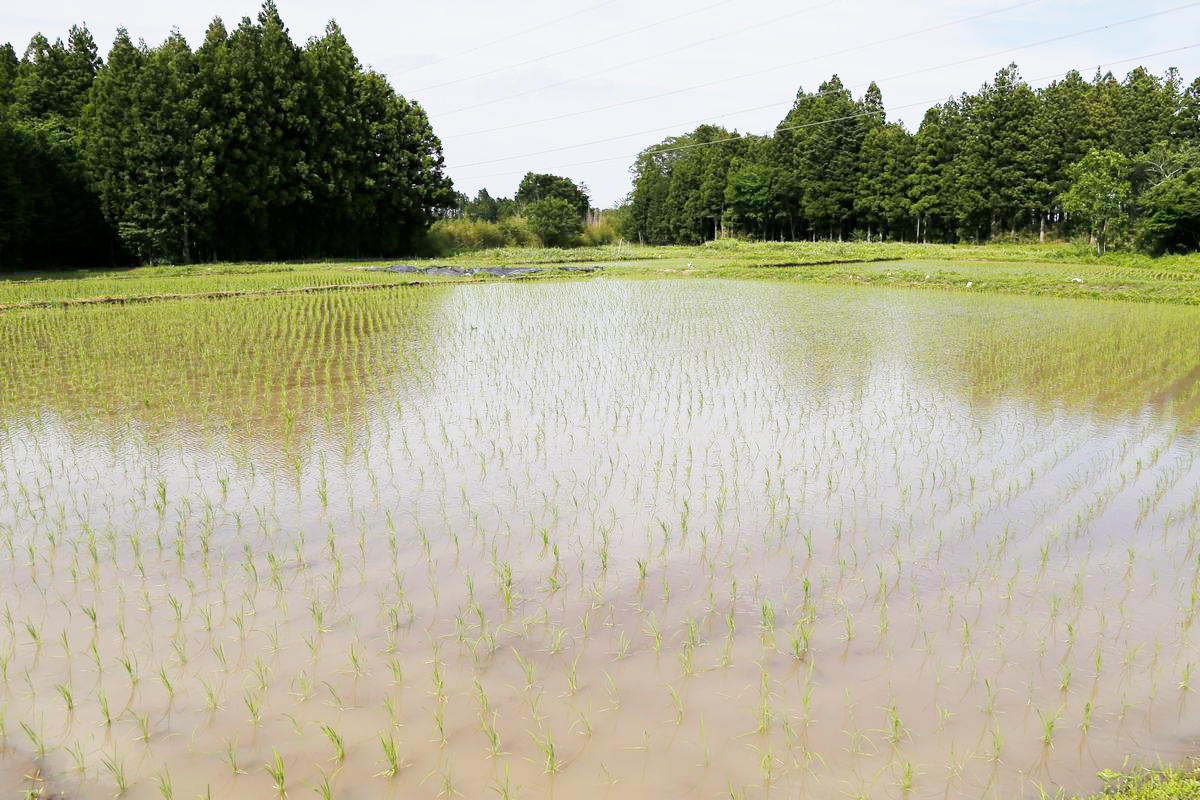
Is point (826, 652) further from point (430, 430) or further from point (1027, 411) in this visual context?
point (1027, 411)

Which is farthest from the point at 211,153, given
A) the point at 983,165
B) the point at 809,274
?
the point at 983,165

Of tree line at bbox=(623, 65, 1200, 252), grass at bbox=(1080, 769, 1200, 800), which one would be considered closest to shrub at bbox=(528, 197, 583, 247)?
tree line at bbox=(623, 65, 1200, 252)

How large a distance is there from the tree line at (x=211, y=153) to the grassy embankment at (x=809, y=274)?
3.41 m

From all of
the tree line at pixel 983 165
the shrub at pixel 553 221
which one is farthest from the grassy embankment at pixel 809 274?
the shrub at pixel 553 221

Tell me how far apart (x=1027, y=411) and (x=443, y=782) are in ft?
23.4

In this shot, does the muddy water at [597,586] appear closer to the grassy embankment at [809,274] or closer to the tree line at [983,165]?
the grassy embankment at [809,274]

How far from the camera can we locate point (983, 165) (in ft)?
138

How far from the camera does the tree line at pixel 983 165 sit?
29891 mm

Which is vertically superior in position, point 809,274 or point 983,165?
point 983,165

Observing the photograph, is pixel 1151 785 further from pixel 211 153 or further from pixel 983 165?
pixel 983 165

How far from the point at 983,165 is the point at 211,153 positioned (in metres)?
36.1

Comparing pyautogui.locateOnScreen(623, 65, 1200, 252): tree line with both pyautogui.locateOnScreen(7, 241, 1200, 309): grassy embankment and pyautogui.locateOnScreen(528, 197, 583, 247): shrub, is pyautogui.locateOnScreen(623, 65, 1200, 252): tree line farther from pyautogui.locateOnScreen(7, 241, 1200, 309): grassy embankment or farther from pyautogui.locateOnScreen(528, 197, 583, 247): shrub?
pyautogui.locateOnScreen(528, 197, 583, 247): shrub

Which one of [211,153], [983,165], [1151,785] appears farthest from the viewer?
[983,165]

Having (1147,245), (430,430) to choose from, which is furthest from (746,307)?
(1147,245)
